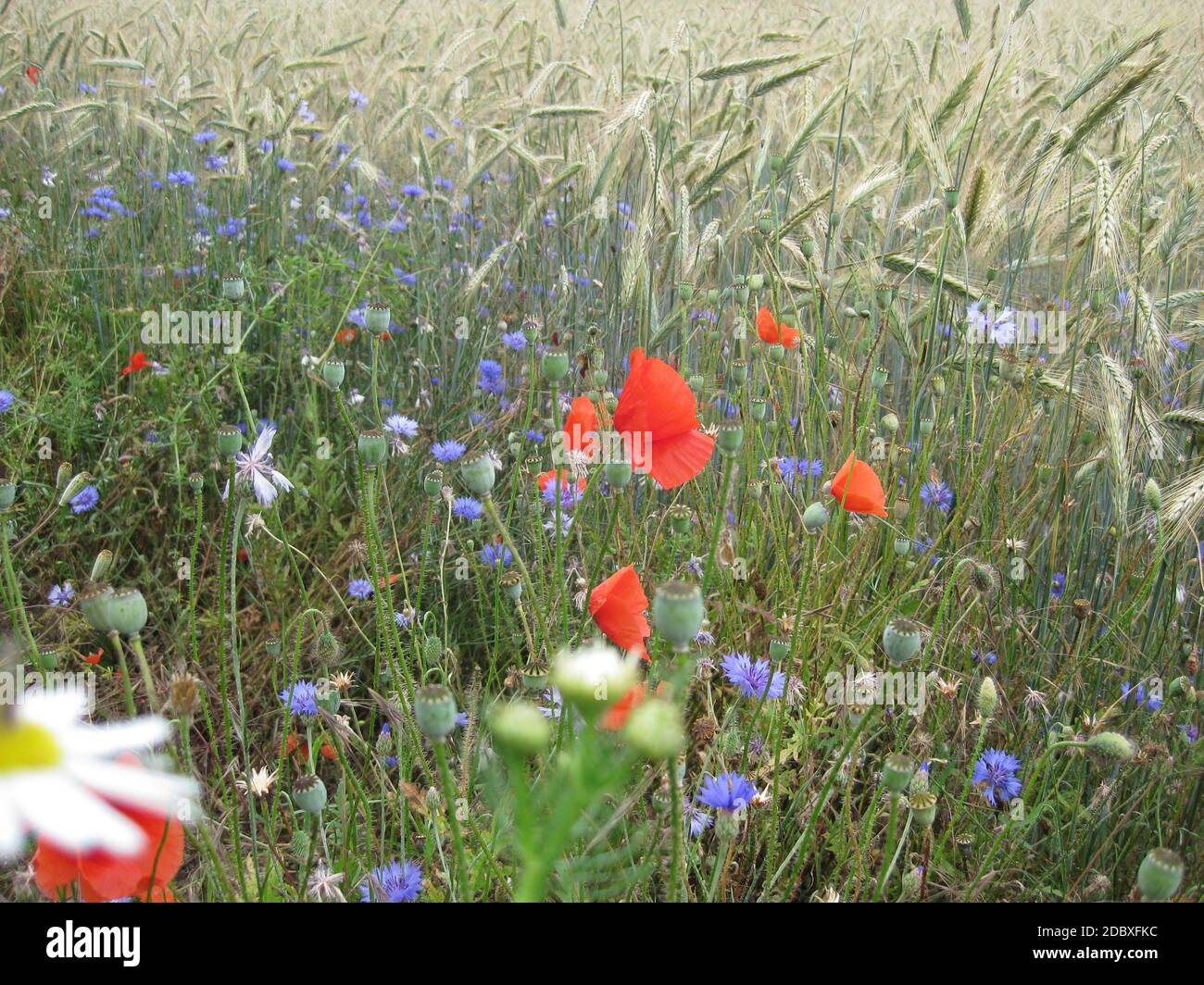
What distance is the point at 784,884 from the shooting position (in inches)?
59.4

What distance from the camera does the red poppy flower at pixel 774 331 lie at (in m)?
2.11

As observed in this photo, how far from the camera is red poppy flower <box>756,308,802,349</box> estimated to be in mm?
2105

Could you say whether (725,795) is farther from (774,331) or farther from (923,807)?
(774,331)

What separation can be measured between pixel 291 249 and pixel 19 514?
1.45 meters

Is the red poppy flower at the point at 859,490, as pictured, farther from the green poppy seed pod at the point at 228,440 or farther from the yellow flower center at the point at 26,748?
the yellow flower center at the point at 26,748

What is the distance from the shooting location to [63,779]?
547mm

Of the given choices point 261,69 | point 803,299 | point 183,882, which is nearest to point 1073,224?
point 803,299

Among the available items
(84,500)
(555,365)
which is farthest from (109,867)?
(84,500)

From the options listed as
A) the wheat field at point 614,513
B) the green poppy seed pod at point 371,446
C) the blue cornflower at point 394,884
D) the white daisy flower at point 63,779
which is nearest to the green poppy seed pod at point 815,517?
the wheat field at point 614,513

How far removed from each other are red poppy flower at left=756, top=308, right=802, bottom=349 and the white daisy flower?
66.7 inches

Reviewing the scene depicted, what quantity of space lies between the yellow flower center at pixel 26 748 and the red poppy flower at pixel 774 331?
173 cm

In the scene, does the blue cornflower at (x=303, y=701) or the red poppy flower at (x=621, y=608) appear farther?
the blue cornflower at (x=303, y=701)

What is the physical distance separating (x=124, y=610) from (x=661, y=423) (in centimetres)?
79

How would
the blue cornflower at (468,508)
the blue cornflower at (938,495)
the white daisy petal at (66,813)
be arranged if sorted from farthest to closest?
the blue cornflower at (938,495) → the blue cornflower at (468,508) → the white daisy petal at (66,813)
